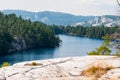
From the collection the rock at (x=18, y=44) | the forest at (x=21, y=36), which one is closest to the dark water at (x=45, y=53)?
the rock at (x=18, y=44)

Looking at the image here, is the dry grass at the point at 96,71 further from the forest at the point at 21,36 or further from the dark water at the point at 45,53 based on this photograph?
the forest at the point at 21,36

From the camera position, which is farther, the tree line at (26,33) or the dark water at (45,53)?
the tree line at (26,33)

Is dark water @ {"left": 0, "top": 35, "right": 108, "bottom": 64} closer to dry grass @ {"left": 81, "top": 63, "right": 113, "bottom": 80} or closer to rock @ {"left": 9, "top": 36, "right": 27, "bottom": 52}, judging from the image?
rock @ {"left": 9, "top": 36, "right": 27, "bottom": 52}

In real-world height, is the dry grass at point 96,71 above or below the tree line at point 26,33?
above

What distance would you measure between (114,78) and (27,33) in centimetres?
14308

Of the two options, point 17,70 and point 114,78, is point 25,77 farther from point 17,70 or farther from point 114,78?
point 114,78

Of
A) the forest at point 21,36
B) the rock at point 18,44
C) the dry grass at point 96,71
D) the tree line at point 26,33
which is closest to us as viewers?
the dry grass at point 96,71

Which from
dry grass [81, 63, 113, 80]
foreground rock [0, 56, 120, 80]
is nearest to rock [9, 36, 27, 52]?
foreground rock [0, 56, 120, 80]

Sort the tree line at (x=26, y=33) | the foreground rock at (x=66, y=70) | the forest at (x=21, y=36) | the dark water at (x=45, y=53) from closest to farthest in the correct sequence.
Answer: the foreground rock at (x=66, y=70), the dark water at (x=45, y=53), the forest at (x=21, y=36), the tree line at (x=26, y=33)

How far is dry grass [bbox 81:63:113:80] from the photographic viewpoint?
828cm

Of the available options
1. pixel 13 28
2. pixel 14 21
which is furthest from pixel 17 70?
pixel 14 21

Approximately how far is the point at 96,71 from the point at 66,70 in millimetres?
970

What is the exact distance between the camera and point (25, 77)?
852 cm

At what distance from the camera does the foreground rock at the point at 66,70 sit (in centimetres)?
839
